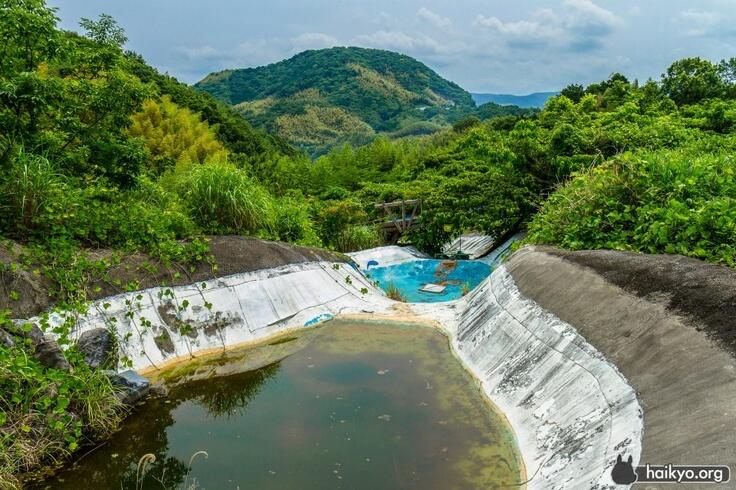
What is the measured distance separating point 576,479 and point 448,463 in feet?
4.98

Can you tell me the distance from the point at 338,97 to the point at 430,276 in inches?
2955

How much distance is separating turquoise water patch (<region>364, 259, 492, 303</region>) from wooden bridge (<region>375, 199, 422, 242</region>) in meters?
2.66

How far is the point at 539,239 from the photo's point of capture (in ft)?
34.5

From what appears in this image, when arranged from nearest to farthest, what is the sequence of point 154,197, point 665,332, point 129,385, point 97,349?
point 665,332
point 97,349
point 129,385
point 154,197

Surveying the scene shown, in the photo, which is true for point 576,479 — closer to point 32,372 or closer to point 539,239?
point 32,372

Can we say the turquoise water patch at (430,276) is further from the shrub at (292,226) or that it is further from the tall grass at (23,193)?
the tall grass at (23,193)

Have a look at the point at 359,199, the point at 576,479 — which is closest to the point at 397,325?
the point at 576,479

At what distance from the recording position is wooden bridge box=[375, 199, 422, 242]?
19.2 meters

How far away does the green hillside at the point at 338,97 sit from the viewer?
238 ft

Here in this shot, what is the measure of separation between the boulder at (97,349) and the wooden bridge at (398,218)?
12817 millimetres

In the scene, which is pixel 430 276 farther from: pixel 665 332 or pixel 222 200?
pixel 665 332

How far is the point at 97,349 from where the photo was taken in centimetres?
677

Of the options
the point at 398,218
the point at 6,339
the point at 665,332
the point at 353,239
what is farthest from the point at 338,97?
the point at 665,332

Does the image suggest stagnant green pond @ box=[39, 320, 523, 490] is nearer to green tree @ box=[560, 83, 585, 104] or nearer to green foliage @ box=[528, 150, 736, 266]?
green foliage @ box=[528, 150, 736, 266]
